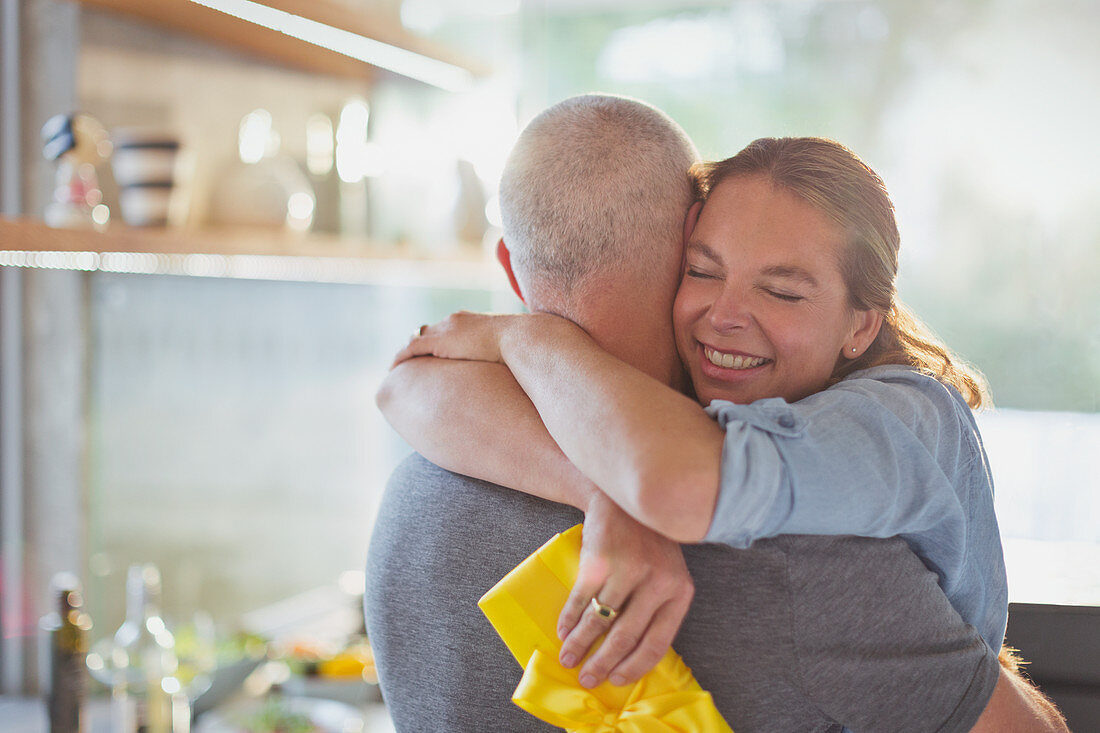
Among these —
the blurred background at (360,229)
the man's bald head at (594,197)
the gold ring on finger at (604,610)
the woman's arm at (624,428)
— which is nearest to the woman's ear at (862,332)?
the man's bald head at (594,197)

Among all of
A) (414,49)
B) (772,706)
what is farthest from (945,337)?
(772,706)

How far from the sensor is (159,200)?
180 centimetres

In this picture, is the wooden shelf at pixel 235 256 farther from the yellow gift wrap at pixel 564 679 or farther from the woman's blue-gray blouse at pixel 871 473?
the woman's blue-gray blouse at pixel 871 473

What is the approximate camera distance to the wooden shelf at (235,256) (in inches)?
64.4

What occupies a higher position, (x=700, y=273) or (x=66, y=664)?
(x=700, y=273)

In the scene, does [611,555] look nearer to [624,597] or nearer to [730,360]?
[624,597]

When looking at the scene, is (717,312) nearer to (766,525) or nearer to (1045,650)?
(766,525)

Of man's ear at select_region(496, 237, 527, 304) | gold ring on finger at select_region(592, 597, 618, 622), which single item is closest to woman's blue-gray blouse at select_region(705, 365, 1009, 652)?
gold ring on finger at select_region(592, 597, 618, 622)

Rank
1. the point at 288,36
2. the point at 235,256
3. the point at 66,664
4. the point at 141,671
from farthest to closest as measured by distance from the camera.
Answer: the point at 288,36 < the point at 235,256 < the point at 141,671 < the point at 66,664

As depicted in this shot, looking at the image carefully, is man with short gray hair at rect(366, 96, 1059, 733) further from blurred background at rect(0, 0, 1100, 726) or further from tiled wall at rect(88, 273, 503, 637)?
tiled wall at rect(88, 273, 503, 637)

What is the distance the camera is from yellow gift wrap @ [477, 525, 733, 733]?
2.67ft

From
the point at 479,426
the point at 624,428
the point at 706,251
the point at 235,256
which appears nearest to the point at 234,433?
the point at 235,256

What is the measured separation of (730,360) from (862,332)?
0.17 metres

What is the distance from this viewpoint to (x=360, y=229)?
9.25 feet
